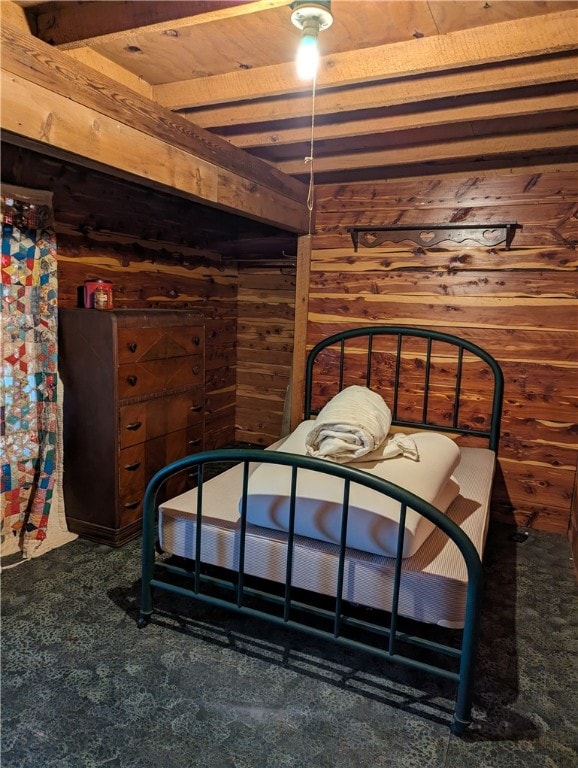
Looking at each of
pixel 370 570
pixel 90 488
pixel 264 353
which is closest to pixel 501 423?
pixel 370 570

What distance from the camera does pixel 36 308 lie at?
242 cm

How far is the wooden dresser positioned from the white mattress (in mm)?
627

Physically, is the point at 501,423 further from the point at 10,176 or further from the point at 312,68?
the point at 10,176

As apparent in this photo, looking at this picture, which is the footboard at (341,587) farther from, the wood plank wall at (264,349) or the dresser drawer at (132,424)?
the wood plank wall at (264,349)

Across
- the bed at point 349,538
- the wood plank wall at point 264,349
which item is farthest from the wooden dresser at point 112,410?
the wood plank wall at point 264,349

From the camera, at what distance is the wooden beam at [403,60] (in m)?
1.66

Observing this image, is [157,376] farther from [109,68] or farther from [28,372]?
[109,68]

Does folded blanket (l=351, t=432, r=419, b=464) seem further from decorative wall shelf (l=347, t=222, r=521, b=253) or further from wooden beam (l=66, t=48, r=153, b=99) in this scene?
wooden beam (l=66, t=48, r=153, b=99)

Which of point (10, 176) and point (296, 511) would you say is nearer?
point (296, 511)

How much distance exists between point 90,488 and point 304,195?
2.15 m

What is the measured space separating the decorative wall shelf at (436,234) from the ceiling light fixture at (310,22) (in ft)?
5.12

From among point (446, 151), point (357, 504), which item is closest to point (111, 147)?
point (357, 504)

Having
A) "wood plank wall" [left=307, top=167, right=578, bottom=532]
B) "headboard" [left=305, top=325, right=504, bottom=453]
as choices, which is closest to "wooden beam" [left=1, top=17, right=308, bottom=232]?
"wood plank wall" [left=307, top=167, right=578, bottom=532]

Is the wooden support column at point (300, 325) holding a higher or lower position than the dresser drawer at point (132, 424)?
higher
